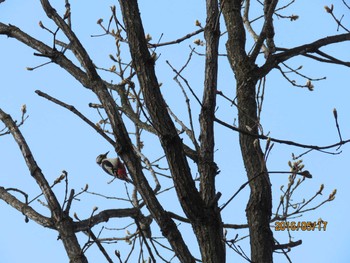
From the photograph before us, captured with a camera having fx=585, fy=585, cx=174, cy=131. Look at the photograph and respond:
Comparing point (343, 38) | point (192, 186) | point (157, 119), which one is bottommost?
point (192, 186)

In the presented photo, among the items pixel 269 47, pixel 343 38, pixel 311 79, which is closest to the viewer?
pixel 343 38

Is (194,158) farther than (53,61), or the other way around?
(194,158)

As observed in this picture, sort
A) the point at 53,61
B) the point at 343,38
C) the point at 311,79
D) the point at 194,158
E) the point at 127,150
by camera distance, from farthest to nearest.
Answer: the point at 311,79 < the point at 343,38 < the point at 194,158 < the point at 53,61 < the point at 127,150

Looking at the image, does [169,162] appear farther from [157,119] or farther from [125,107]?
[125,107]

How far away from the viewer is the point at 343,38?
355cm

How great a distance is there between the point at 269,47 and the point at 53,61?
1.70 m

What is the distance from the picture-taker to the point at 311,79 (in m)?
4.40

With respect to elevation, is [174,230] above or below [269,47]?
below

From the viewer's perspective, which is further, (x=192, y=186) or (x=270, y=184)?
(x=270, y=184)

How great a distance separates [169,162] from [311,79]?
2.17 m

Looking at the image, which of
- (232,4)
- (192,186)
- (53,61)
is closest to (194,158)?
(192,186)

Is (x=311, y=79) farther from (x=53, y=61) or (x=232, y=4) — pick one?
(x=53, y=61)

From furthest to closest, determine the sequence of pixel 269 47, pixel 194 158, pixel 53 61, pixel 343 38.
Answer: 1. pixel 269 47
2. pixel 343 38
3. pixel 194 158
4. pixel 53 61

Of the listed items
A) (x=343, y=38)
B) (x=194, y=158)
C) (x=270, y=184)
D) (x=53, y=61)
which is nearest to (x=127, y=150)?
(x=53, y=61)
